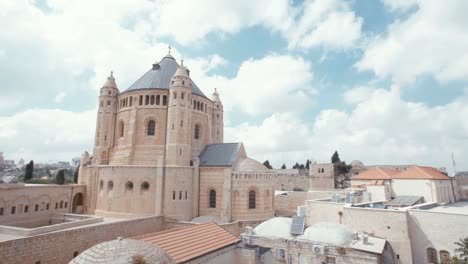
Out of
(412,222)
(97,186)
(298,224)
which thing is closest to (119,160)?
(97,186)

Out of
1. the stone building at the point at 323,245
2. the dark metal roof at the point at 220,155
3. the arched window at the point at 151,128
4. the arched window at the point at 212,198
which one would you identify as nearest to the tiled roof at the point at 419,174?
the stone building at the point at 323,245

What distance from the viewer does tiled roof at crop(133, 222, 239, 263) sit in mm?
12628

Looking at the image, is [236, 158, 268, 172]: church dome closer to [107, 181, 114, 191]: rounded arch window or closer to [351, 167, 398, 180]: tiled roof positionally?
[107, 181, 114, 191]: rounded arch window

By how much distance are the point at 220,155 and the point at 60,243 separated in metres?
16.9

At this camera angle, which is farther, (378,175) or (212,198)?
(378,175)

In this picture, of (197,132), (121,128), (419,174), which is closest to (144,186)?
(197,132)

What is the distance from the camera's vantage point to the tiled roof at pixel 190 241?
12.6 meters

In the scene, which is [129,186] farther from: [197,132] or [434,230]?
[434,230]

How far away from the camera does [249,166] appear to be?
29.2 meters

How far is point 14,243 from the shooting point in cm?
1545

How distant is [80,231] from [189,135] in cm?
1436

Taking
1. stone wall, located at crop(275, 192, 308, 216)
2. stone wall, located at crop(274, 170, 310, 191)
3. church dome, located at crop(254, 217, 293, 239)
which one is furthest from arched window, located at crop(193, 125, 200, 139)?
stone wall, located at crop(274, 170, 310, 191)

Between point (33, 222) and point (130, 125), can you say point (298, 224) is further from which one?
point (33, 222)

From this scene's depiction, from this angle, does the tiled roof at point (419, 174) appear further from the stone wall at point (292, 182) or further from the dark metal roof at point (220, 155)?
the stone wall at point (292, 182)
